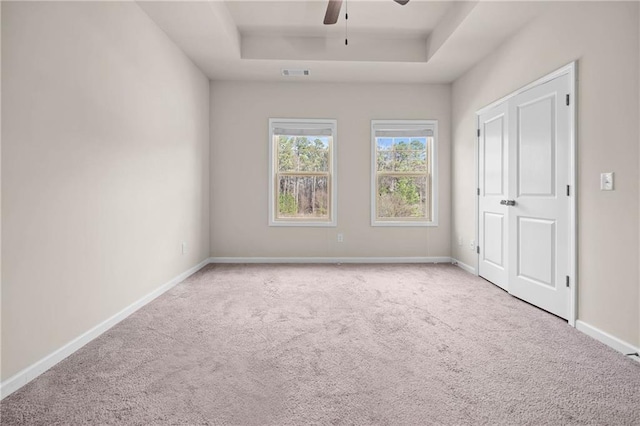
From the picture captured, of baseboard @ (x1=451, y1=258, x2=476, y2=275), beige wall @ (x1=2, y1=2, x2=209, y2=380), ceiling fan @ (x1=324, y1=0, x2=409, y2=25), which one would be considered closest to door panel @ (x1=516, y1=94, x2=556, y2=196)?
baseboard @ (x1=451, y1=258, x2=476, y2=275)

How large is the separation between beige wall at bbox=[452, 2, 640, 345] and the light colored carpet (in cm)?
35

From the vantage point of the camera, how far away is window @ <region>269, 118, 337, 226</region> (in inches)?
189

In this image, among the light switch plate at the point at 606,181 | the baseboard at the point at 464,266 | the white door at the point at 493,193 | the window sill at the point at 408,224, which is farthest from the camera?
the window sill at the point at 408,224

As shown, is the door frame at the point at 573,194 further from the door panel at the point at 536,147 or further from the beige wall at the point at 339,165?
the beige wall at the point at 339,165

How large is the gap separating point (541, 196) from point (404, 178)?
2.19 metres

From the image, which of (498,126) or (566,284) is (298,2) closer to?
(498,126)

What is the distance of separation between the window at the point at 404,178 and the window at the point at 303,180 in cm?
70

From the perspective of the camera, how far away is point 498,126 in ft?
11.6

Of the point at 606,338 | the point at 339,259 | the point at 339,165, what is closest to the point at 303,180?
the point at 339,165

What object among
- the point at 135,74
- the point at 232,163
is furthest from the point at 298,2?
the point at 232,163

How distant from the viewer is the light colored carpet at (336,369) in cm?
148

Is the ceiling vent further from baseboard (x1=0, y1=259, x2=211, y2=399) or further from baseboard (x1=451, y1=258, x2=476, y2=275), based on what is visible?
baseboard (x1=451, y1=258, x2=476, y2=275)

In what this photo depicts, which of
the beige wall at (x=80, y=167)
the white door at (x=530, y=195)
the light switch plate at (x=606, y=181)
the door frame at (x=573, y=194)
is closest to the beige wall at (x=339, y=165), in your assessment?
the white door at (x=530, y=195)

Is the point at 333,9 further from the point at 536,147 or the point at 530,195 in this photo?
the point at 530,195
